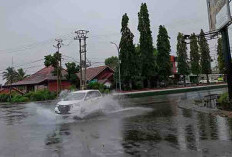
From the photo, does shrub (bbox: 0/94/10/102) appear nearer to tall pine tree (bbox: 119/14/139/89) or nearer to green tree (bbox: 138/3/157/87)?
tall pine tree (bbox: 119/14/139/89)

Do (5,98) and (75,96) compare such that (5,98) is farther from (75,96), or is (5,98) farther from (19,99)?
(75,96)

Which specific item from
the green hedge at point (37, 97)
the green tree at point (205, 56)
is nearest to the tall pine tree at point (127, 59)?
the green hedge at point (37, 97)

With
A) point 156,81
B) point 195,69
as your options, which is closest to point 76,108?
point 156,81

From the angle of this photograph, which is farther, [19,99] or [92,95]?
[19,99]

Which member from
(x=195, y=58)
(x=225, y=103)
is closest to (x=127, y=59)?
(x=195, y=58)

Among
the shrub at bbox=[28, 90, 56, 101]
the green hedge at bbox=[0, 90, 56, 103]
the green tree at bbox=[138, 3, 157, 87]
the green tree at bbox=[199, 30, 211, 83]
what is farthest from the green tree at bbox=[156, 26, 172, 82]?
the green hedge at bbox=[0, 90, 56, 103]

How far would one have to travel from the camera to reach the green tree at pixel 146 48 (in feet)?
173

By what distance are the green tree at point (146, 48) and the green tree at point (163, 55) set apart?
3.49 m

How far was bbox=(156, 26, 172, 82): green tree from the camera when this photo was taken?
56.5 m

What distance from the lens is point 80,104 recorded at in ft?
58.3

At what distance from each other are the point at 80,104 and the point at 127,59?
33251mm

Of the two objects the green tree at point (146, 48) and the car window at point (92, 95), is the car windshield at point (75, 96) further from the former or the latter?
the green tree at point (146, 48)

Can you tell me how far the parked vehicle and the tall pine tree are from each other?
30.0 meters

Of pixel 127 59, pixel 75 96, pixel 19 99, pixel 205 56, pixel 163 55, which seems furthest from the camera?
pixel 205 56
